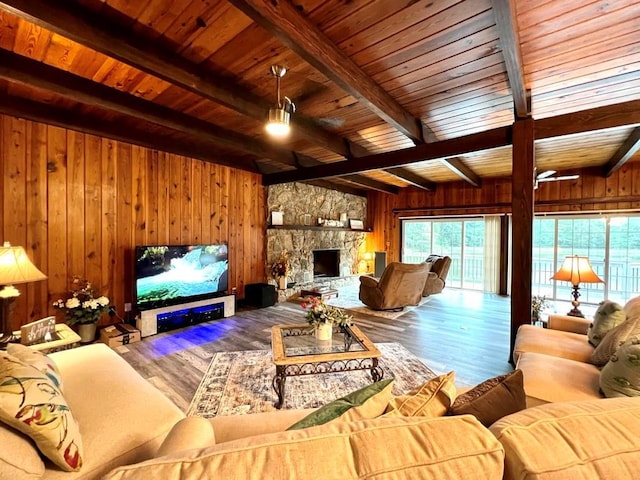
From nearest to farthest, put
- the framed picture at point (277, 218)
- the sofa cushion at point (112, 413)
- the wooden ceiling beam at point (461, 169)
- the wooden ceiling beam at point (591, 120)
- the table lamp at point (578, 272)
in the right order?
1. the sofa cushion at point (112, 413)
2. the wooden ceiling beam at point (591, 120)
3. the table lamp at point (578, 272)
4. the wooden ceiling beam at point (461, 169)
5. the framed picture at point (277, 218)

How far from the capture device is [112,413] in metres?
1.31

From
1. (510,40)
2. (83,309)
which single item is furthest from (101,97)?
(510,40)

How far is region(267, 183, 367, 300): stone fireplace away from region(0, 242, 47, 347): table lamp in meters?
3.94

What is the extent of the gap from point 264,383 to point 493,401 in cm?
213

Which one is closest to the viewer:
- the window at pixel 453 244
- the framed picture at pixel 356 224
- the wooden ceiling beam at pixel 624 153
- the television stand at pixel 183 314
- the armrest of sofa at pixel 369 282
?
the wooden ceiling beam at pixel 624 153

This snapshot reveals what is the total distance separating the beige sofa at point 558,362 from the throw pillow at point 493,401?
843 millimetres

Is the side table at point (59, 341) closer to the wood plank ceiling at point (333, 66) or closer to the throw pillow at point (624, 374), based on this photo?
the wood plank ceiling at point (333, 66)

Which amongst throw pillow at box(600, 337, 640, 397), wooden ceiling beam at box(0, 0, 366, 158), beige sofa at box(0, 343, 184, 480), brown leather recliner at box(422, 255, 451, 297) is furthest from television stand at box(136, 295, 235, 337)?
throw pillow at box(600, 337, 640, 397)

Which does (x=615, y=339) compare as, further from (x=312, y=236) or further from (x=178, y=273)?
(x=312, y=236)

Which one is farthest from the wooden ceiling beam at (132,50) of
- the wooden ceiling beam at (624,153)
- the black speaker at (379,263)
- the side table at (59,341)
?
the black speaker at (379,263)

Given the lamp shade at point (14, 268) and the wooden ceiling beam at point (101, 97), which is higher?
the wooden ceiling beam at point (101, 97)

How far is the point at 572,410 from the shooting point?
785 millimetres

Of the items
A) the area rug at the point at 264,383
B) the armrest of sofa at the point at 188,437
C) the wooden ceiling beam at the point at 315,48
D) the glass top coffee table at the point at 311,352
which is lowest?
the area rug at the point at 264,383

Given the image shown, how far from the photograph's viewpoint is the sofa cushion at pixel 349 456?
0.61m
